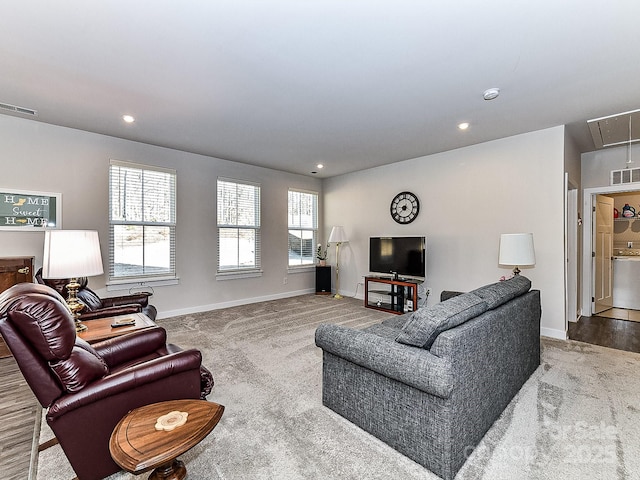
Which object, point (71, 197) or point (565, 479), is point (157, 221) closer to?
point (71, 197)

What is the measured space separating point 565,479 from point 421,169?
4337 mm

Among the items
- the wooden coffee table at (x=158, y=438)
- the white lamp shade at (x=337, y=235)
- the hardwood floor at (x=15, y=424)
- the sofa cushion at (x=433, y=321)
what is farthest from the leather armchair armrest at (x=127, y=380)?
the white lamp shade at (x=337, y=235)

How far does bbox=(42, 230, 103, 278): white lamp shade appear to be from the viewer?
216cm

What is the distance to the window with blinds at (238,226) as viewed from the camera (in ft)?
17.6

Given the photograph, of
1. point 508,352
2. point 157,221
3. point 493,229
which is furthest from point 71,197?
point 493,229

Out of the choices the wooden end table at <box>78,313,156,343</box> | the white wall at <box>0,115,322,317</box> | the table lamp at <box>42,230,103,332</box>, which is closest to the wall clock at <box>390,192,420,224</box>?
the white wall at <box>0,115,322,317</box>

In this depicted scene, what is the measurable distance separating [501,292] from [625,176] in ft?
12.0

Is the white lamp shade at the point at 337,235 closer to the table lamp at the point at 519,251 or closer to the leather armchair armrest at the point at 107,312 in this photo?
the table lamp at the point at 519,251

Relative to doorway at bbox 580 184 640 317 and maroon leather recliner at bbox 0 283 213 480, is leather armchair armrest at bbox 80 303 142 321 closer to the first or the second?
maroon leather recliner at bbox 0 283 213 480

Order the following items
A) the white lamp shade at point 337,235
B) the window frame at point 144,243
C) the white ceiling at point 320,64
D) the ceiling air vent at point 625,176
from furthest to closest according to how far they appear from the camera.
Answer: the white lamp shade at point 337,235 < the window frame at point 144,243 < the ceiling air vent at point 625,176 < the white ceiling at point 320,64

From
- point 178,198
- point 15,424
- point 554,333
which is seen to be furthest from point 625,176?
point 15,424

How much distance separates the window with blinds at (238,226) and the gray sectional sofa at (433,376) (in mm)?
3706

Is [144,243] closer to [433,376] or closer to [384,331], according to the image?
[384,331]

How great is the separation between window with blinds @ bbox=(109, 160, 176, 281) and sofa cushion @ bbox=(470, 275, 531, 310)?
14.2 ft
